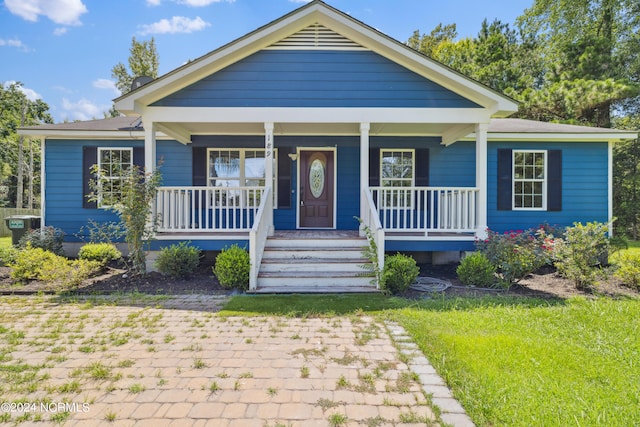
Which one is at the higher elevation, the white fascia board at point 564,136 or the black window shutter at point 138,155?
the white fascia board at point 564,136

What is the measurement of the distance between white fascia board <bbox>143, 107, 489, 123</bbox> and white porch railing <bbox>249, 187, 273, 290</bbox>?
1.58 metres

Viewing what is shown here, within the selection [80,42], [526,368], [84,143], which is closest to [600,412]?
[526,368]

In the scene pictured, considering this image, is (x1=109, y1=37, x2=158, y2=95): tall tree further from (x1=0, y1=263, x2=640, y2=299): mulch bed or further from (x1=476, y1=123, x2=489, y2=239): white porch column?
(x1=476, y1=123, x2=489, y2=239): white porch column

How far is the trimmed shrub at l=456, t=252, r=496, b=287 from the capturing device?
5.97 metres

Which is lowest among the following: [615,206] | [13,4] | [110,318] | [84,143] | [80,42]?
[110,318]

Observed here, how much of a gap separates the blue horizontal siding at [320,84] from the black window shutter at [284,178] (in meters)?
2.01

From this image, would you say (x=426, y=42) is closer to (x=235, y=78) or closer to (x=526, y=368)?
(x=235, y=78)

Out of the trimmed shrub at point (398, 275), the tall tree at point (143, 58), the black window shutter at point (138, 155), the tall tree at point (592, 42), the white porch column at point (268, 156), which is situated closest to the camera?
the trimmed shrub at point (398, 275)

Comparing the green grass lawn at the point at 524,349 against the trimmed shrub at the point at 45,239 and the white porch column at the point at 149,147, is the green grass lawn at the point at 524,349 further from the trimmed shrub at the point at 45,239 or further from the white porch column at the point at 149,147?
the trimmed shrub at the point at 45,239

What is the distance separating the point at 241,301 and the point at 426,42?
2782 cm

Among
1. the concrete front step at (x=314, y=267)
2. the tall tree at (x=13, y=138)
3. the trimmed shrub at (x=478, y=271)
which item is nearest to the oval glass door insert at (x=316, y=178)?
the concrete front step at (x=314, y=267)

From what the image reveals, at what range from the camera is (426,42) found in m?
26.3

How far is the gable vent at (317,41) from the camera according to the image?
696 centimetres

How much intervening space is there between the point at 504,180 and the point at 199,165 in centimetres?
806
